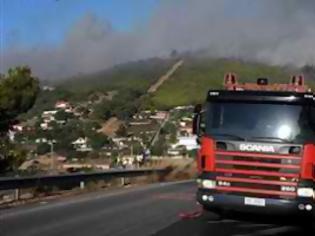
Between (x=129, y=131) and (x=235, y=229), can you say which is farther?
(x=129, y=131)

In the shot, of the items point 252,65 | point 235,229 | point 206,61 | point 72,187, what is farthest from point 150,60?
point 235,229

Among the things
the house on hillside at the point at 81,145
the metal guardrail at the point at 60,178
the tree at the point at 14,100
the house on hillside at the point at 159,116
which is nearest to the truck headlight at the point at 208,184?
the metal guardrail at the point at 60,178

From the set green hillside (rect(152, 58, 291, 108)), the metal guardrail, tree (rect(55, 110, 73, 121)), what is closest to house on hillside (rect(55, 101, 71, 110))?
tree (rect(55, 110, 73, 121))

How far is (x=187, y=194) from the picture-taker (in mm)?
23422

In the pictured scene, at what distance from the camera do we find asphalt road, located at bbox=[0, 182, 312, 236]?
1351 centimetres

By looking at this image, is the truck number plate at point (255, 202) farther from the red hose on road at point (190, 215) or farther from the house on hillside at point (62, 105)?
the house on hillside at point (62, 105)

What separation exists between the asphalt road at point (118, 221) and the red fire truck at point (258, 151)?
2.43 feet

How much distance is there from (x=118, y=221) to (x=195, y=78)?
95.6 metres

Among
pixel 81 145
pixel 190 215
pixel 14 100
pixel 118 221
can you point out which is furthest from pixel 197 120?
pixel 81 145

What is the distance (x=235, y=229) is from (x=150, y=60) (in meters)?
138

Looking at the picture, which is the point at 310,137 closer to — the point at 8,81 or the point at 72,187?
the point at 72,187

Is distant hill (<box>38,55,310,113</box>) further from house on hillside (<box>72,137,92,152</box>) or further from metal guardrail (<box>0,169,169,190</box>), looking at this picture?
metal guardrail (<box>0,169,169,190</box>)

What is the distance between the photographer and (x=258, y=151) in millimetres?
13070

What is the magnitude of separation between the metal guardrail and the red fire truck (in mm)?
8135
